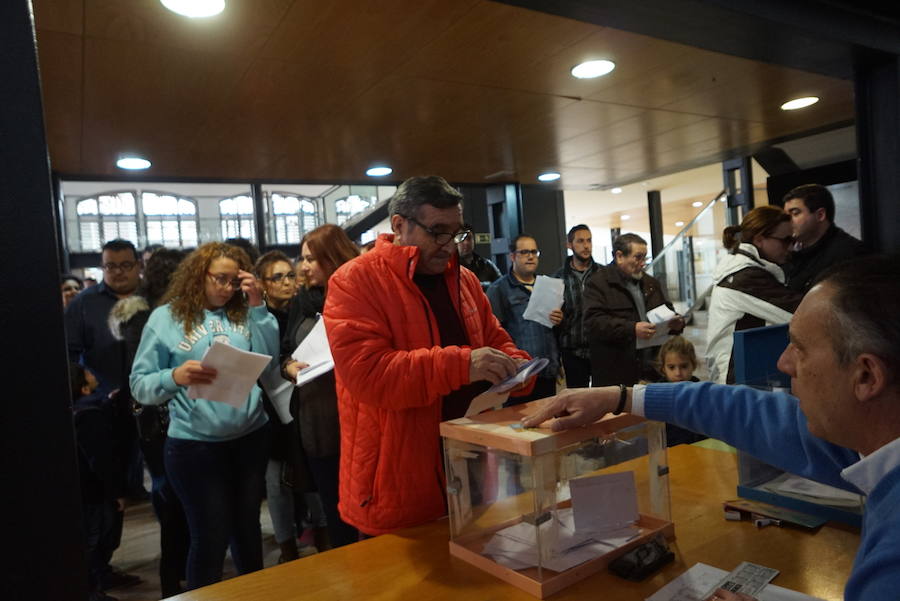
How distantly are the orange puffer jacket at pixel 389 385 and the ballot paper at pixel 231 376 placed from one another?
0.71 metres

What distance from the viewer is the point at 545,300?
168 inches

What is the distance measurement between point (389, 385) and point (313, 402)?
3.45 ft

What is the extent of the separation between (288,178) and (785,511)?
212 inches

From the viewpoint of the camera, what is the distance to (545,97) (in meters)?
3.88

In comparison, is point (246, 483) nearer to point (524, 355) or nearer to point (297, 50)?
point (524, 355)

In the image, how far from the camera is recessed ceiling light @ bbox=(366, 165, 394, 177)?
5828mm

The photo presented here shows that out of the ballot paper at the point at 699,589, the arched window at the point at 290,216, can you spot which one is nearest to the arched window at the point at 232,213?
the arched window at the point at 290,216

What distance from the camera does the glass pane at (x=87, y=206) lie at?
1041 centimetres

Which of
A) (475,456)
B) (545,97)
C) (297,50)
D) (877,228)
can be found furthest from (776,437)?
(545,97)

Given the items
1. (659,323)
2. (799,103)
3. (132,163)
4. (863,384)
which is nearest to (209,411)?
(863,384)

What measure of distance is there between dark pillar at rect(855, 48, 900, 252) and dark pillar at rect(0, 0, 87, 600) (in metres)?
2.68


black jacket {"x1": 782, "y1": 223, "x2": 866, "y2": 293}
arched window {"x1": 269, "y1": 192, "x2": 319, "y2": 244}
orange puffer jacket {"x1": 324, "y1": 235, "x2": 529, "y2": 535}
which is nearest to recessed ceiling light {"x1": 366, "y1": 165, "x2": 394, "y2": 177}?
arched window {"x1": 269, "y1": 192, "x2": 319, "y2": 244}

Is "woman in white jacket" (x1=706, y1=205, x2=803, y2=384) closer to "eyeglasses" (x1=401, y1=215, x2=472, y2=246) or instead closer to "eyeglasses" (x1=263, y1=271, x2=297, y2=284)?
"eyeglasses" (x1=401, y1=215, x2=472, y2=246)

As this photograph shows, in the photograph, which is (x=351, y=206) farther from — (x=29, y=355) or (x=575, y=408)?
(x=29, y=355)
